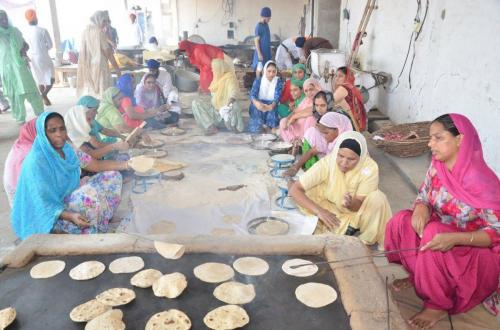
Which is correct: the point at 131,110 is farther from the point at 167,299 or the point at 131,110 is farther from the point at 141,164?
the point at 167,299

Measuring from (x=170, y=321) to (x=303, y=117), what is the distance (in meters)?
3.25

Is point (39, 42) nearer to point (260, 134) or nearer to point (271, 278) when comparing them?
point (260, 134)

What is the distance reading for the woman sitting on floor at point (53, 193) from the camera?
7.84ft

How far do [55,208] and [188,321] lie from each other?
55.8 inches

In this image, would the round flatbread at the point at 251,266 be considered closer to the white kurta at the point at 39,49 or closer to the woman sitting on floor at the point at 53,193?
the woman sitting on floor at the point at 53,193

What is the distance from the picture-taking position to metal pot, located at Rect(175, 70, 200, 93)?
7176 millimetres

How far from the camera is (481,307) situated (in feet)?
6.77

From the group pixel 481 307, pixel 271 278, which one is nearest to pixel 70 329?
pixel 271 278

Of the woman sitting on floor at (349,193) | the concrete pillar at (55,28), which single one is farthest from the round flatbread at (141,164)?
the concrete pillar at (55,28)

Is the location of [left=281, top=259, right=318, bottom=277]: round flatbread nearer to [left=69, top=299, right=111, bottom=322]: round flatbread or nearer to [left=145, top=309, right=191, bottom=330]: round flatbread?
[left=145, top=309, right=191, bottom=330]: round flatbread

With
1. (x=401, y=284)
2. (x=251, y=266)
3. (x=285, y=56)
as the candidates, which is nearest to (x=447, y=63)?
(x=401, y=284)

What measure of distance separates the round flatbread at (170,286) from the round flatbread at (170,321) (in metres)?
0.10

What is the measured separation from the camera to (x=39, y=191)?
2.37 meters

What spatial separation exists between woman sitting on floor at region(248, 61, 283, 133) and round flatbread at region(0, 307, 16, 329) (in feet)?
13.2
